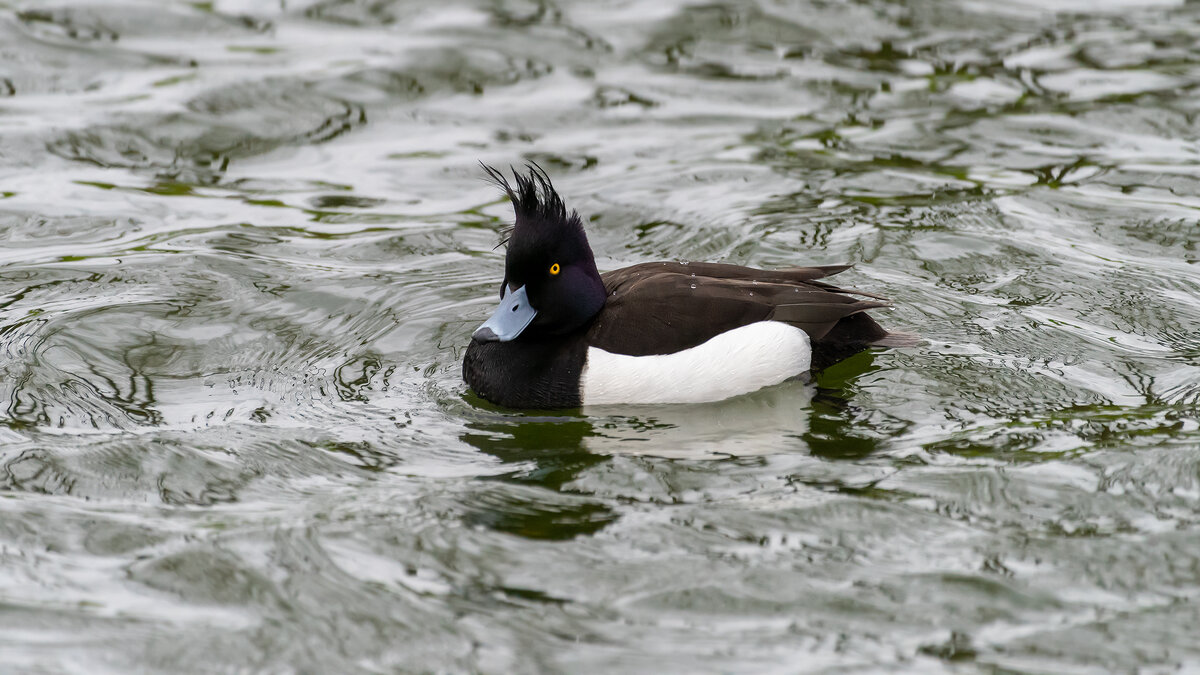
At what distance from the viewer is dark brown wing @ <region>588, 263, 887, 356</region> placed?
627 cm

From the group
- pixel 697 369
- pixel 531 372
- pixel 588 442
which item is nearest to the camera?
pixel 588 442

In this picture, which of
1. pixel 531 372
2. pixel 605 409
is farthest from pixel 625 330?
pixel 531 372

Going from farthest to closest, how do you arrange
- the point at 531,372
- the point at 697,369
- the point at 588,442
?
the point at 531,372 < the point at 697,369 < the point at 588,442

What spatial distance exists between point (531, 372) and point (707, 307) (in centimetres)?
85

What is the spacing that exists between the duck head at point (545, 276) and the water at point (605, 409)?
427 mm

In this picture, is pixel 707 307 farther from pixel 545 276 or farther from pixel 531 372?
pixel 531 372

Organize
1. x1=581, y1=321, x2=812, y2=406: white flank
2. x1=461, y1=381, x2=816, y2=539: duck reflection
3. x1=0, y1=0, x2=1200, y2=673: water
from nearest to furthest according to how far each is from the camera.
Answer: x1=0, y1=0, x2=1200, y2=673: water < x1=461, y1=381, x2=816, y2=539: duck reflection < x1=581, y1=321, x2=812, y2=406: white flank

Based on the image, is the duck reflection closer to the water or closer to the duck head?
the water

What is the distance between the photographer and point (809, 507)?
5.17 metres

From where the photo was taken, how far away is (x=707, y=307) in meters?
6.28

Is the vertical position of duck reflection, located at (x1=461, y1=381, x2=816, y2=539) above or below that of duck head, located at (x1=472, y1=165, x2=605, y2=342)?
below

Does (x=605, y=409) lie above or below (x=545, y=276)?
below

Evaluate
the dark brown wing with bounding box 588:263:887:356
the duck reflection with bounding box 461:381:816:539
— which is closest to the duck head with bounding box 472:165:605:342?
the dark brown wing with bounding box 588:263:887:356

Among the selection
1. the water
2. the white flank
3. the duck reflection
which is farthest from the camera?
the white flank
